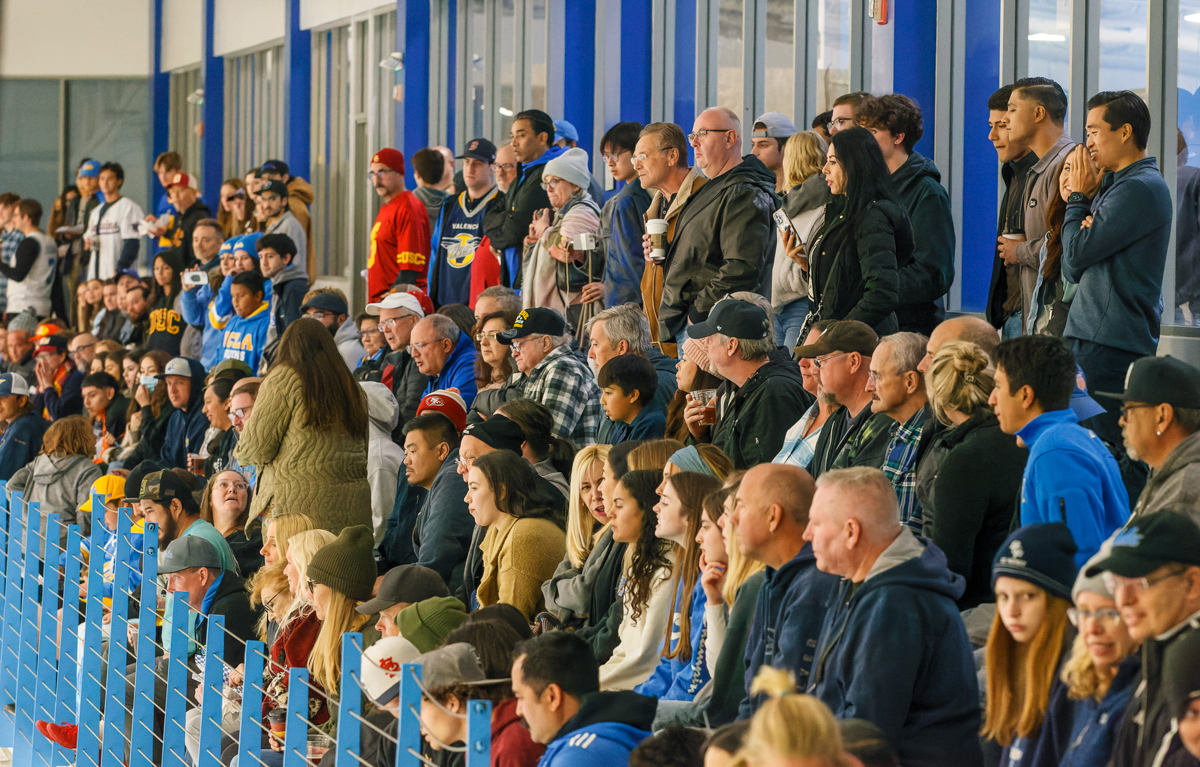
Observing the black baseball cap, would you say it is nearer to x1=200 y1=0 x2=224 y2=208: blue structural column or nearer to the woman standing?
the woman standing

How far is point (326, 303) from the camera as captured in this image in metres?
7.81

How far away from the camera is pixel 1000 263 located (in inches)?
184

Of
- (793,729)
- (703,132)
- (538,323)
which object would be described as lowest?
(793,729)

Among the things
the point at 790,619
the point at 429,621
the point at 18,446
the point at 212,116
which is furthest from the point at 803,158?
the point at 212,116

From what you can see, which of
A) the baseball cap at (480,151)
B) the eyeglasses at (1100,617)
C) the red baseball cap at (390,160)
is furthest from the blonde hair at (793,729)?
the red baseball cap at (390,160)

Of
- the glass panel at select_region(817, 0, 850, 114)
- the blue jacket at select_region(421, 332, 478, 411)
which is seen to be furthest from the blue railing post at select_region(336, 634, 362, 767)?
the glass panel at select_region(817, 0, 850, 114)

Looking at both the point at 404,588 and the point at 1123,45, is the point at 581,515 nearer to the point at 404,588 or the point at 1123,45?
the point at 404,588

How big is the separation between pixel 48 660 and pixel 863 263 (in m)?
3.43

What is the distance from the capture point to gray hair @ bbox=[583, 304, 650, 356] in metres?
5.23

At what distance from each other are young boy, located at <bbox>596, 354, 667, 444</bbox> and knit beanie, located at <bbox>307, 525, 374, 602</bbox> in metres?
1.06

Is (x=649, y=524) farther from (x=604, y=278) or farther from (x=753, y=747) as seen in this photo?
(x=604, y=278)

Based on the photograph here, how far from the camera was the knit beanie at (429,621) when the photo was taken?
3.83m

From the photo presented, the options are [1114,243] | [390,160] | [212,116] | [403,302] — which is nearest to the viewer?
[1114,243]

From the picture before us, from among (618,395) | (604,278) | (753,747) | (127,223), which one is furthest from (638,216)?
(127,223)
